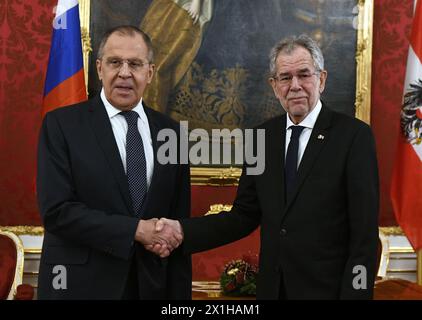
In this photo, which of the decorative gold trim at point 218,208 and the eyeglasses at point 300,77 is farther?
the decorative gold trim at point 218,208

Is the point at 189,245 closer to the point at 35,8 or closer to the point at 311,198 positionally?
the point at 311,198

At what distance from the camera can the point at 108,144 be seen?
243 centimetres

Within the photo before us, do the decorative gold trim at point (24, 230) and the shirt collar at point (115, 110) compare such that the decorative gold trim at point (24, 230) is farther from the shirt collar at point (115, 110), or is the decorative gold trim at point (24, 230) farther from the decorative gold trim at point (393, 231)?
the decorative gold trim at point (393, 231)

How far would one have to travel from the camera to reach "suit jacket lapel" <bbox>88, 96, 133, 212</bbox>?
7.78 feet

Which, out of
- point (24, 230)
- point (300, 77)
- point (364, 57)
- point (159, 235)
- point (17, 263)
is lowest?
point (17, 263)

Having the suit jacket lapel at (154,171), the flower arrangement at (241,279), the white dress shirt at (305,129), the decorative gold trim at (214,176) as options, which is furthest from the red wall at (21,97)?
the white dress shirt at (305,129)

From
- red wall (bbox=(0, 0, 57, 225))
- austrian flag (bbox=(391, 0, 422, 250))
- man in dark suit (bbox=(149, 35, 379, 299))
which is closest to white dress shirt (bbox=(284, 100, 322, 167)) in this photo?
man in dark suit (bbox=(149, 35, 379, 299))

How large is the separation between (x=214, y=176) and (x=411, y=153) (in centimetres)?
142

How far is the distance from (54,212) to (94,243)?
207 mm

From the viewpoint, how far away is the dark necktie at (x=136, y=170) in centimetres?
241

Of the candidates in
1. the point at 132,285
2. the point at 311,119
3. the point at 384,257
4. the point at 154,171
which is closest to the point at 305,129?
the point at 311,119

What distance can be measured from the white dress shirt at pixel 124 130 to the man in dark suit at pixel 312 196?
26 cm

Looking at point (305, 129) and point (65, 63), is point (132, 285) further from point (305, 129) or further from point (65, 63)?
point (65, 63)
